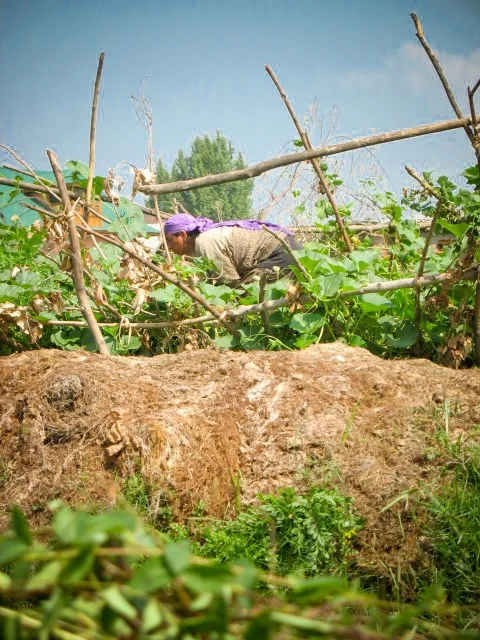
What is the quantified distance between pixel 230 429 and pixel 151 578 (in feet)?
7.90

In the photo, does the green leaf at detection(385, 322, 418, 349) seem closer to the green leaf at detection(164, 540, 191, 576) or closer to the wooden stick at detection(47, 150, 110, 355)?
the wooden stick at detection(47, 150, 110, 355)

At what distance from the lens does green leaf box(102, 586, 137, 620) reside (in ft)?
1.88

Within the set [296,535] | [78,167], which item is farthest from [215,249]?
[296,535]

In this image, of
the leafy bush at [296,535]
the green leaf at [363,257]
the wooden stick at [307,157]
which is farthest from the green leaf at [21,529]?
the green leaf at [363,257]

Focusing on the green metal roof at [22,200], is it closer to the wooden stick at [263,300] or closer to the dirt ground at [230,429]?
the wooden stick at [263,300]

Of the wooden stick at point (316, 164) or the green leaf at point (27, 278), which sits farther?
the wooden stick at point (316, 164)

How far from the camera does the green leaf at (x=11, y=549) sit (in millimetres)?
595

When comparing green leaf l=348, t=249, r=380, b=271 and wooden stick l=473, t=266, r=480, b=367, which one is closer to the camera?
wooden stick l=473, t=266, r=480, b=367

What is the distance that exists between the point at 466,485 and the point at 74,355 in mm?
2195

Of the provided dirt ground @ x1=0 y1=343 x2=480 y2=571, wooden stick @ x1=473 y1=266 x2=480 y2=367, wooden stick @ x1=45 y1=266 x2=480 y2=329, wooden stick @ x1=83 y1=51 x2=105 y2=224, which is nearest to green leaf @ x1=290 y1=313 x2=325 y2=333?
wooden stick @ x1=45 y1=266 x2=480 y2=329

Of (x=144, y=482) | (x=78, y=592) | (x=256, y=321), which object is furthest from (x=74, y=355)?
(x=78, y=592)

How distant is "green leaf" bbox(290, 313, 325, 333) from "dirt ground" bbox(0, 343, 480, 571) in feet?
1.87

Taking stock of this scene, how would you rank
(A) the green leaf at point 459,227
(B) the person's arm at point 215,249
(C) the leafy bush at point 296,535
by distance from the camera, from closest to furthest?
(C) the leafy bush at point 296,535
(A) the green leaf at point 459,227
(B) the person's arm at point 215,249

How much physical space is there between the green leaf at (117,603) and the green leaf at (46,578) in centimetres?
6
